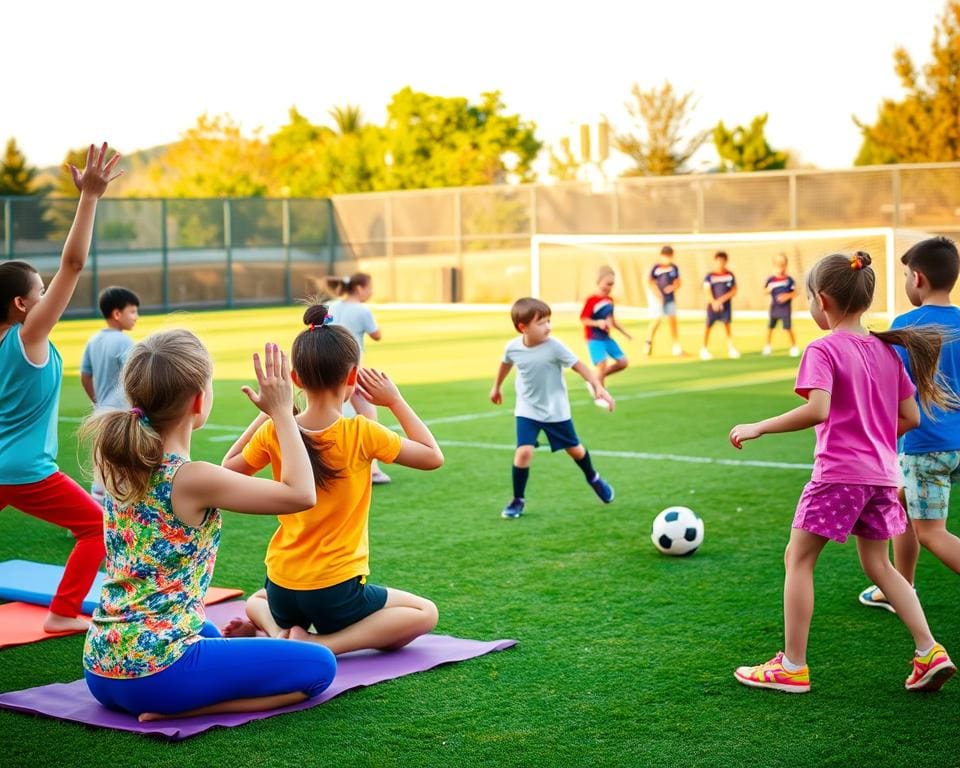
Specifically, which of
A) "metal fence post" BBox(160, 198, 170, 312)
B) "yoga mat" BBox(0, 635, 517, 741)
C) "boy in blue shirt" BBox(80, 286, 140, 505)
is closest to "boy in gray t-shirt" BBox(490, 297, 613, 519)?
"boy in blue shirt" BBox(80, 286, 140, 505)

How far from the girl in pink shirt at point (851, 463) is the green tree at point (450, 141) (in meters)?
56.1

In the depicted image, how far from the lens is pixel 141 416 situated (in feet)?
13.6

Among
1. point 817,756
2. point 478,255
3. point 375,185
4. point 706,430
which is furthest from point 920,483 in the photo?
point 375,185

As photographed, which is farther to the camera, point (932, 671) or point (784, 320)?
point (784, 320)

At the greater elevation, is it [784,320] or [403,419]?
[784,320]

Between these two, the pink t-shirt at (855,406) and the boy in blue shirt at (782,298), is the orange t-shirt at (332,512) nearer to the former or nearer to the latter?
the pink t-shirt at (855,406)

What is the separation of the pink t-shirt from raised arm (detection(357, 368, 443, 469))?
4.76ft

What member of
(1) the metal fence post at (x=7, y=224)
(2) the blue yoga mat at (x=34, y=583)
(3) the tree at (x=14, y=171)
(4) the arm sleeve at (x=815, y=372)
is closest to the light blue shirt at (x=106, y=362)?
(2) the blue yoga mat at (x=34, y=583)

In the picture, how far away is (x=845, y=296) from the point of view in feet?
15.4

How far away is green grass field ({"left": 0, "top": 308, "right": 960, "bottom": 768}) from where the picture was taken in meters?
4.16

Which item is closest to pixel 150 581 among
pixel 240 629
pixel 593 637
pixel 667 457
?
pixel 240 629

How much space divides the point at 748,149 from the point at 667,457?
153 ft

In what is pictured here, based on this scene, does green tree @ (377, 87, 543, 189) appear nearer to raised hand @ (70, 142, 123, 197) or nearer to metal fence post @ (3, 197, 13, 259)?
metal fence post @ (3, 197, 13, 259)

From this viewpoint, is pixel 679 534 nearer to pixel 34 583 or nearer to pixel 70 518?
pixel 70 518
